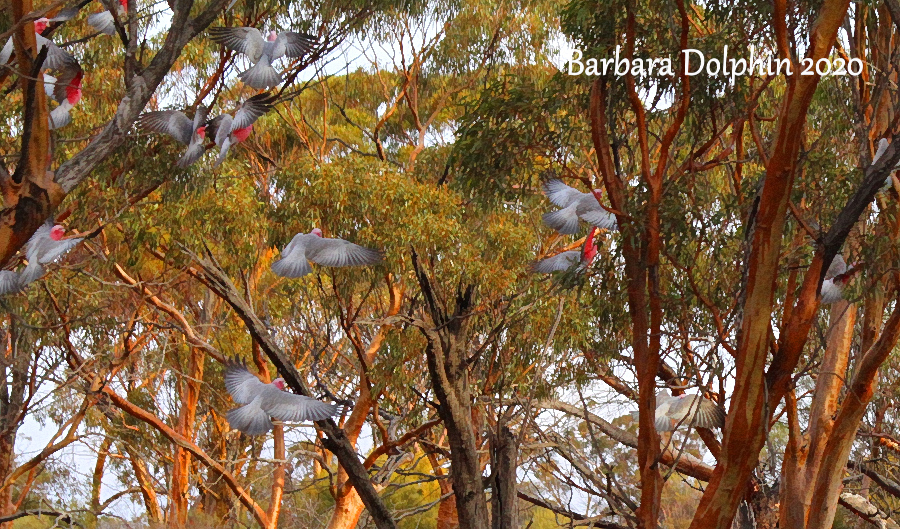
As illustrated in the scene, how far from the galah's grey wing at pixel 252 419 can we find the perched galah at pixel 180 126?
1.46 meters

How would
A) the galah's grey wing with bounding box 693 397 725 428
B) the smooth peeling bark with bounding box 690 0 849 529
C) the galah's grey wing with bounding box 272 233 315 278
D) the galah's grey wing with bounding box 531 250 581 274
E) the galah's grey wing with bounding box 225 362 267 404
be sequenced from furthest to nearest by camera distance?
the galah's grey wing with bounding box 531 250 581 274, the galah's grey wing with bounding box 272 233 315 278, the galah's grey wing with bounding box 225 362 267 404, the galah's grey wing with bounding box 693 397 725 428, the smooth peeling bark with bounding box 690 0 849 529

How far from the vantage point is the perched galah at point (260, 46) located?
5.32 meters

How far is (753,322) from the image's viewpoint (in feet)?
10.6

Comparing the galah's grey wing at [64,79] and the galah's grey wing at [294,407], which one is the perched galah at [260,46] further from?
the galah's grey wing at [294,407]

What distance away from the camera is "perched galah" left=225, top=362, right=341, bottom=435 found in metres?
3.96

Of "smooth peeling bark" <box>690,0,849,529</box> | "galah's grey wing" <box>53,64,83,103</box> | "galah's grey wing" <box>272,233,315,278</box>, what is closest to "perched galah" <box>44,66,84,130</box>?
"galah's grey wing" <box>53,64,83,103</box>

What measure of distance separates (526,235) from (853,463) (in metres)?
2.76

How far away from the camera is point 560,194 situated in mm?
4590

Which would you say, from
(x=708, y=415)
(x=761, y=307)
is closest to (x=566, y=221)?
(x=708, y=415)

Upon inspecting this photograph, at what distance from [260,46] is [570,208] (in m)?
1.99

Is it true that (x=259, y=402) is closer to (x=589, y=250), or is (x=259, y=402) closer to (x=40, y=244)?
(x=589, y=250)

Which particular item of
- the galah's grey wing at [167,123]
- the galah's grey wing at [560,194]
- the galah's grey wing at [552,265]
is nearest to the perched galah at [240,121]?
the galah's grey wing at [167,123]

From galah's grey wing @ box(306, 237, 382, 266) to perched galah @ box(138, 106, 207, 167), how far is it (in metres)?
0.95

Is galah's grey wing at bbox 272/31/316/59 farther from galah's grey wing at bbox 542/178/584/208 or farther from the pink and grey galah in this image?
galah's grey wing at bbox 542/178/584/208
